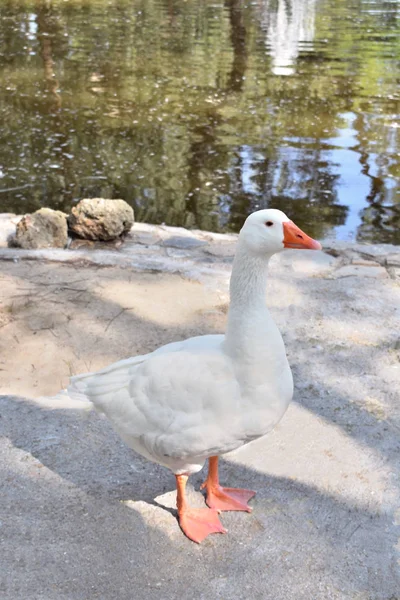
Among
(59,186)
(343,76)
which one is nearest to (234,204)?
(59,186)

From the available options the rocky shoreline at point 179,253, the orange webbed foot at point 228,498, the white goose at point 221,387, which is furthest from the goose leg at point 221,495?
the rocky shoreline at point 179,253

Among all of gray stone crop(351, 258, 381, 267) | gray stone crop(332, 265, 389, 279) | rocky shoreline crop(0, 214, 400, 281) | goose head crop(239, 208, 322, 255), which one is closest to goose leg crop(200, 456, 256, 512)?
goose head crop(239, 208, 322, 255)

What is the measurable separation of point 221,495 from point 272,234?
1.17 meters

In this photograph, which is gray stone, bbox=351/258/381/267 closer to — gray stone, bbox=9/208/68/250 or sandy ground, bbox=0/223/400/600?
sandy ground, bbox=0/223/400/600

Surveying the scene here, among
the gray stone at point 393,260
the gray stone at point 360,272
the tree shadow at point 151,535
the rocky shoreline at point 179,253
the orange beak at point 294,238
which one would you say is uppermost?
the orange beak at point 294,238

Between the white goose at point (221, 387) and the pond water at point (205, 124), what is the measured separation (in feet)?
12.8

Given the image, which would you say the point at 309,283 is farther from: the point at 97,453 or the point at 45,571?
the point at 45,571

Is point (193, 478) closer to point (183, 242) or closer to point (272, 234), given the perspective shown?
point (272, 234)

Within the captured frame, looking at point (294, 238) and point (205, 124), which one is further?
point (205, 124)

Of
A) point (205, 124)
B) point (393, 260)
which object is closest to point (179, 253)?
point (393, 260)

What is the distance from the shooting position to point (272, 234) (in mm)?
2453

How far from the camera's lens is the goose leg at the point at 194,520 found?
2.66 m

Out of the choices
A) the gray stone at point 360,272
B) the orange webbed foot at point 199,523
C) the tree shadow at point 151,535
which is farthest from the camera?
the gray stone at point 360,272

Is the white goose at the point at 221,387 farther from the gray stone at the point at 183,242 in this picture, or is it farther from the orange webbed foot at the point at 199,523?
the gray stone at the point at 183,242
